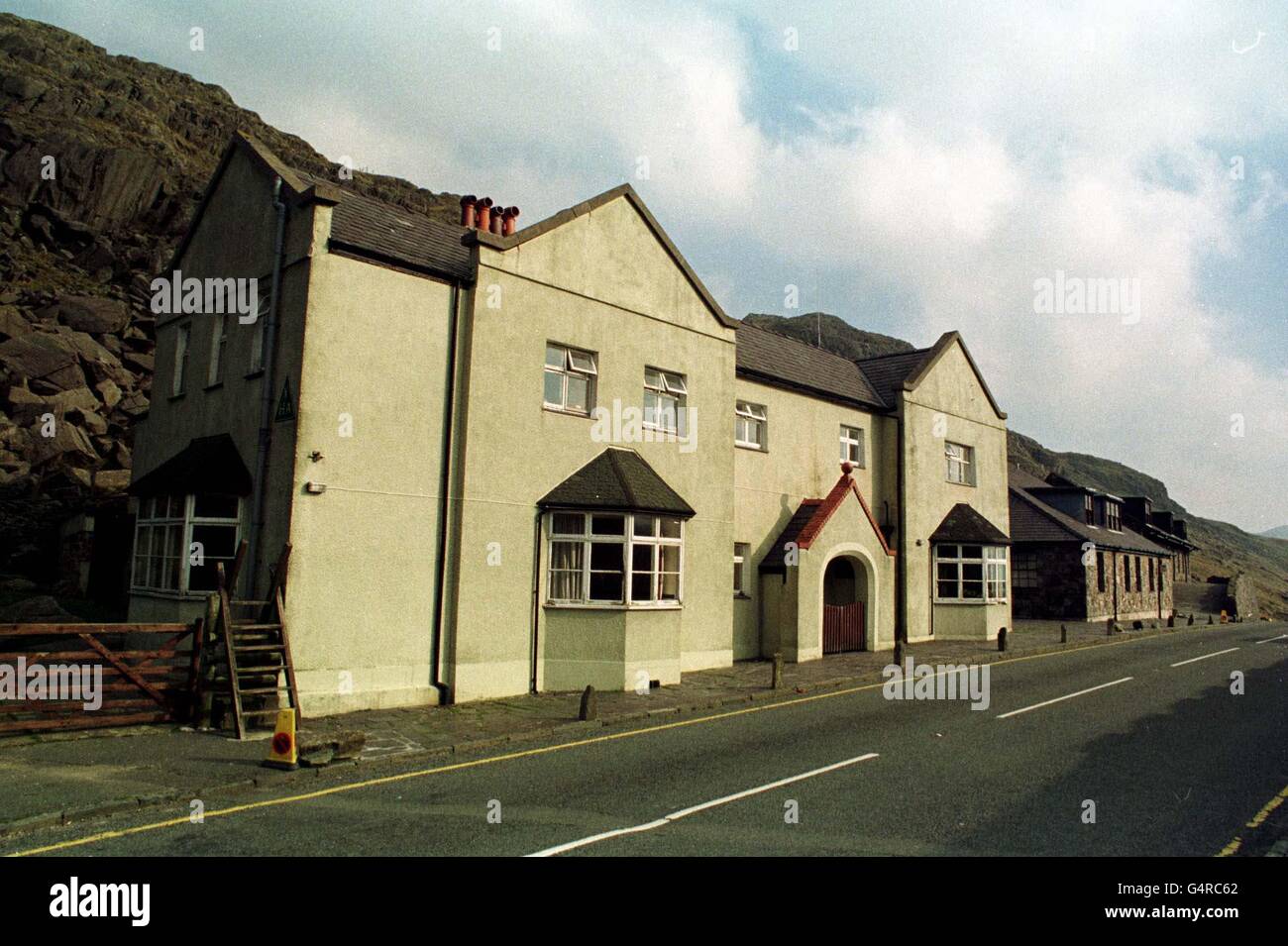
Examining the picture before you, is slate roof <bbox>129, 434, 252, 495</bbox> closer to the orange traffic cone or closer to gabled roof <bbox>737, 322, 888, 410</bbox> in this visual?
the orange traffic cone

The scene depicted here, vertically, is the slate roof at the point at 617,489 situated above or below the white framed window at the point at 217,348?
below

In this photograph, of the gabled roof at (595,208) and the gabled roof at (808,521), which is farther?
the gabled roof at (808,521)

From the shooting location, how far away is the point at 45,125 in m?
60.0

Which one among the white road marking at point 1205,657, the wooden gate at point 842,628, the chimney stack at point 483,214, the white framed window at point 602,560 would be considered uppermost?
the chimney stack at point 483,214

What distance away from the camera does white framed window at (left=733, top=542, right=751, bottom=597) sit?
69.7ft

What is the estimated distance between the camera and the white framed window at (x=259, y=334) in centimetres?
1435


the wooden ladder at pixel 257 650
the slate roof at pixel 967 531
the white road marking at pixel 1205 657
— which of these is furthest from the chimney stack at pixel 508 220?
the white road marking at pixel 1205 657

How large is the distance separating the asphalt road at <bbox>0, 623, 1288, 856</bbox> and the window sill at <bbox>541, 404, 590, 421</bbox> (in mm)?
6386

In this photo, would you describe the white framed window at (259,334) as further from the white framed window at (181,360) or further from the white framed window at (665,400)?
the white framed window at (665,400)

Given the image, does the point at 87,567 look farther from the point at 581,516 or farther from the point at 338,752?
the point at 338,752

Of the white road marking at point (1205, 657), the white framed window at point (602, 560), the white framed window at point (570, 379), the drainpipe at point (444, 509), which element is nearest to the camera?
the drainpipe at point (444, 509)

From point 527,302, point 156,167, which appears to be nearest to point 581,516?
point 527,302

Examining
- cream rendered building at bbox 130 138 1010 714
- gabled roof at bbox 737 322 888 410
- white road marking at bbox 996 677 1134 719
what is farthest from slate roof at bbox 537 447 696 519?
white road marking at bbox 996 677 1134 719

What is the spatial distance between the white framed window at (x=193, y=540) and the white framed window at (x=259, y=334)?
7.72 ft
